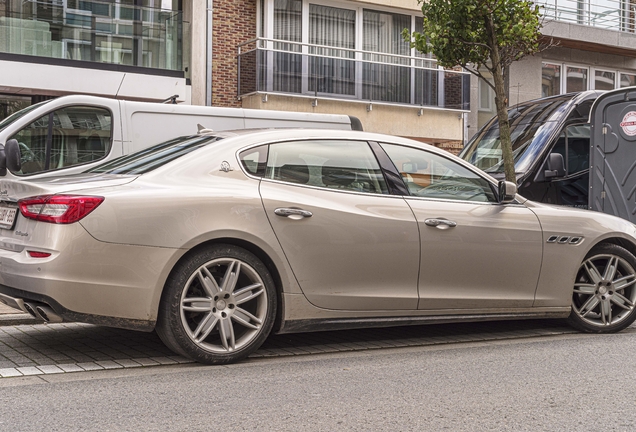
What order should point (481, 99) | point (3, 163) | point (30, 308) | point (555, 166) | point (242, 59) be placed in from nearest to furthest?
point (30, 308)
point (3, 163)
point (555, 166)
point (242, 59)
point (481, 99)

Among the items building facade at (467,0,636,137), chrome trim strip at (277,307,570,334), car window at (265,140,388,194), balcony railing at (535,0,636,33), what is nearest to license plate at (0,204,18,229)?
car window at (265,140,388,194)

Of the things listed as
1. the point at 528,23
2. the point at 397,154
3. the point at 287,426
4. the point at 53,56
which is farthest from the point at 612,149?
the point at 53,56

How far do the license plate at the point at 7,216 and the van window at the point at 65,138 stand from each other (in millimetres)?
5329

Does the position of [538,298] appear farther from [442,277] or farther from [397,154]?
[397,154]

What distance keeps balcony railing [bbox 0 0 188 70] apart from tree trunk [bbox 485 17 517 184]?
393 inches

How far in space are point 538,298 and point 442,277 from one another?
1.00 metres

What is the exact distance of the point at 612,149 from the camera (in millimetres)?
10805

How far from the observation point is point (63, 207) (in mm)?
5395

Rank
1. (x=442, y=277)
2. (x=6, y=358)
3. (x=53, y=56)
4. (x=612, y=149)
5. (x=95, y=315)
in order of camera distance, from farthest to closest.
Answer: (x=53, y=56)
(x=612, y=149)
(x=442, y=277)
(x=6, y=358)
(x=95, y=315)

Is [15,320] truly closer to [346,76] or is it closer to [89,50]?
[89,50]

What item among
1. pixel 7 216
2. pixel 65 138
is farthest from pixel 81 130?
pixel 7 216

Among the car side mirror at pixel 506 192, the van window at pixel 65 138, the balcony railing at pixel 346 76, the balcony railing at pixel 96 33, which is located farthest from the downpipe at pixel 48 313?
the balcony railing at pixel 346 76

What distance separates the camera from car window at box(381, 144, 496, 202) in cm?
665

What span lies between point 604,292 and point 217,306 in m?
3.47
